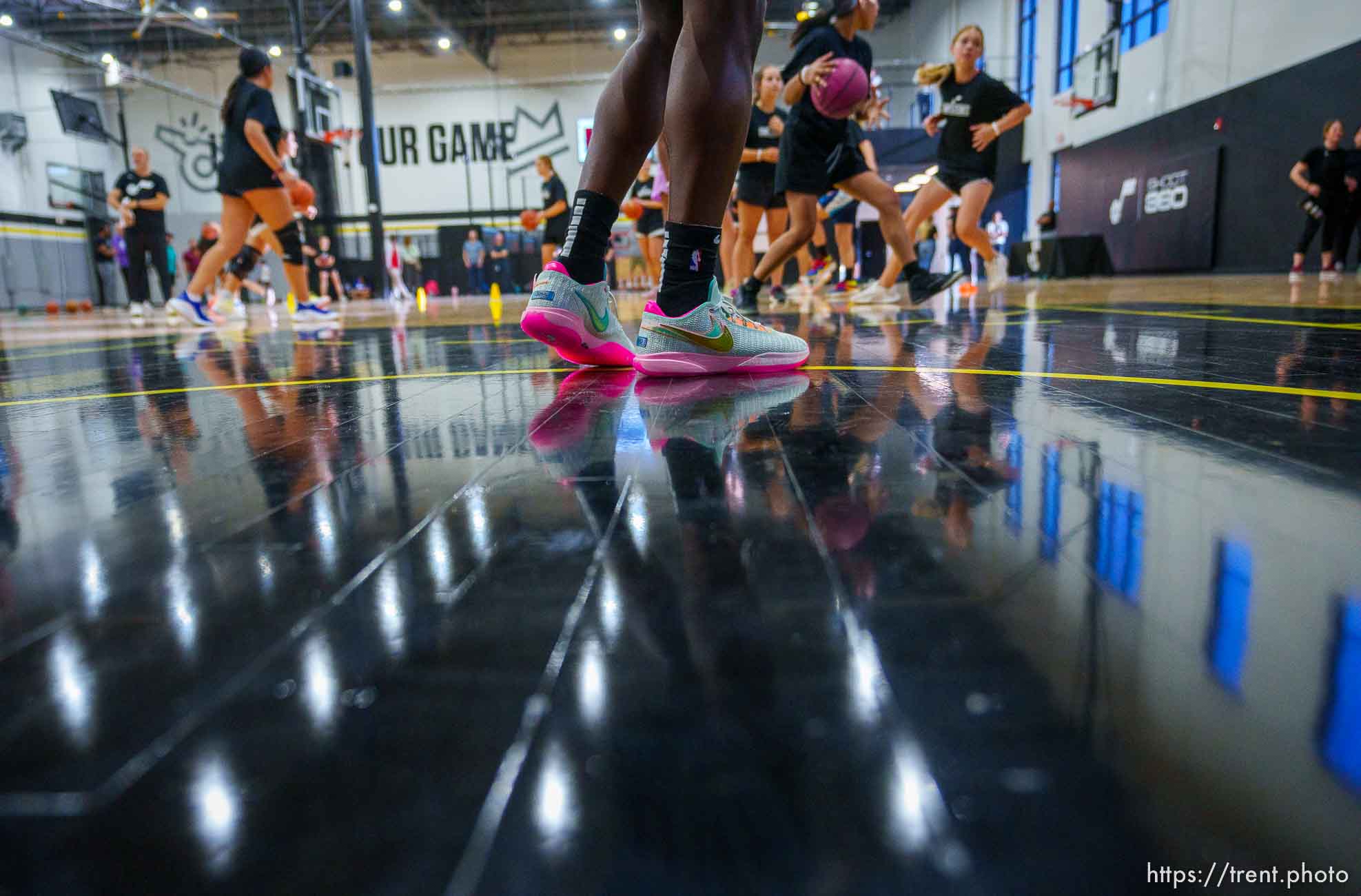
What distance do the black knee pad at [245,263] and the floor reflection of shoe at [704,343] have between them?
7.12 m

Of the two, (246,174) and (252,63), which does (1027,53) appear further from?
(246,174)

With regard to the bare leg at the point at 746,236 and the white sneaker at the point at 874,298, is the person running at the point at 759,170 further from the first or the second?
the white sneaker at the point at 874,298

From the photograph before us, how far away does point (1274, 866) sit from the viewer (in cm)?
29

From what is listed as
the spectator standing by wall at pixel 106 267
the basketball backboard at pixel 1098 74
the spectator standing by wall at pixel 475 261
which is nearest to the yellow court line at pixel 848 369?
the basketball backboard at pixel 1098 74

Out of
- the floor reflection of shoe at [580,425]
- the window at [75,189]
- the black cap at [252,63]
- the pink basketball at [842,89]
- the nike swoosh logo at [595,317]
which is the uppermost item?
the window at [75,189]

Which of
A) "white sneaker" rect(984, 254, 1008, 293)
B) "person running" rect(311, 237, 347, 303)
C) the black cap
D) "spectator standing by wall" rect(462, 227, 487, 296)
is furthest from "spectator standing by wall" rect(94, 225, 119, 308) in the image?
"white sneaker" rect(984, 254, 1008, 293)

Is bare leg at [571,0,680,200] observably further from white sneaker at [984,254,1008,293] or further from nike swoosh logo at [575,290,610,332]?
white sneaker at [984,254,1008,293]

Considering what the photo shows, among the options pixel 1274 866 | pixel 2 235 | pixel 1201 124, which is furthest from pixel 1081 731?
pixel 2 235

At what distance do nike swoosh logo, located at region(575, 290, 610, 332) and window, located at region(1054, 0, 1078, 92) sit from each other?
15.3 m

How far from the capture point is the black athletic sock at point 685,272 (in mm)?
1671

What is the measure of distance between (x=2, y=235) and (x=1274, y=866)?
22673 millimetres

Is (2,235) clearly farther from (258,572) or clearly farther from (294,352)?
(258,572)

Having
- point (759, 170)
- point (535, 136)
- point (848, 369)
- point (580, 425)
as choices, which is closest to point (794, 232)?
point (759, 170)

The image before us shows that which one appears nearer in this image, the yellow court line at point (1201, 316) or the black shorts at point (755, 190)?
the yellow court line at point (1201, 316)
